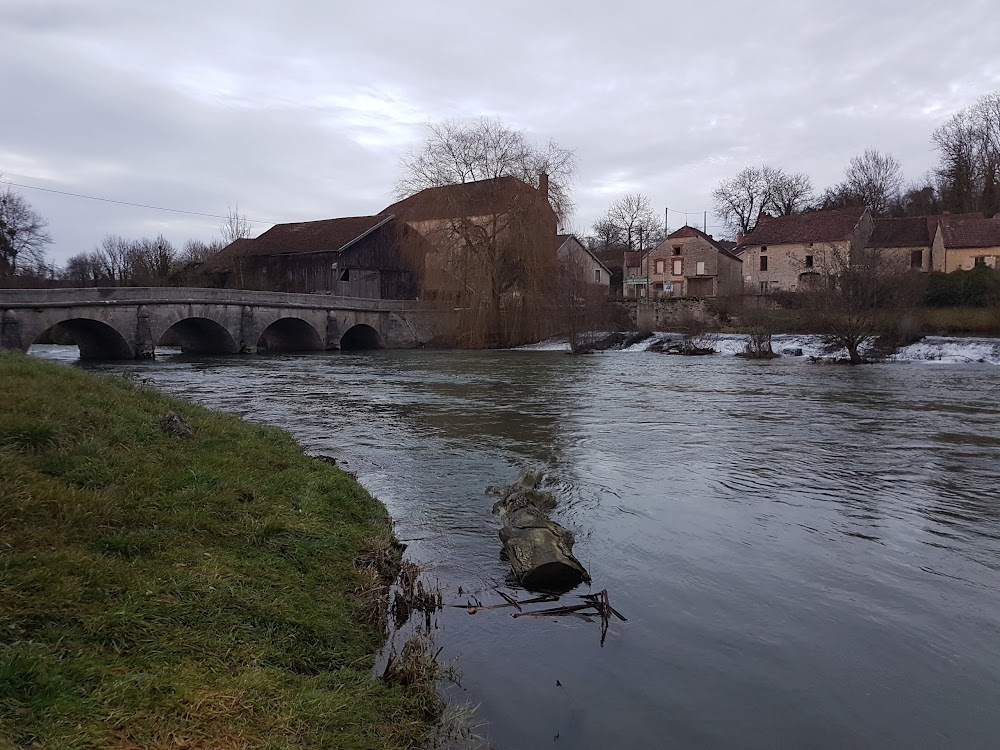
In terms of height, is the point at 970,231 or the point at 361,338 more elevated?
the point at 970,231

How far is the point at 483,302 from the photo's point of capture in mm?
40719

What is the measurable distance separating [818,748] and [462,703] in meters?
1.95

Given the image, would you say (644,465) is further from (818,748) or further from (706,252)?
(706,252)

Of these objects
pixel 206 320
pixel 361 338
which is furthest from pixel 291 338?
pixel 206 320

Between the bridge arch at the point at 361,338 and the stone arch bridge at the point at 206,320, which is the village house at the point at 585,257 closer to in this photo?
the stone arch bridge at the point at 206,320

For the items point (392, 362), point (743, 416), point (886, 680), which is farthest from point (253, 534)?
point (392, 362)

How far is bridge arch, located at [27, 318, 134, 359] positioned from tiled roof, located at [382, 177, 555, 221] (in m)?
17.0

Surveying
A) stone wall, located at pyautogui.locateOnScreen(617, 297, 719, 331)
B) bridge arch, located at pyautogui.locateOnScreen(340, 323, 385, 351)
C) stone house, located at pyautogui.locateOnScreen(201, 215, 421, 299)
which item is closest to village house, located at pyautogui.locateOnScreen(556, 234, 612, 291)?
stone wall, located at pyautogui.locateOnScreen(617, 297, 719, 331)

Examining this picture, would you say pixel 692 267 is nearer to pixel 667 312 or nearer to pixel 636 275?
pixel 636 275

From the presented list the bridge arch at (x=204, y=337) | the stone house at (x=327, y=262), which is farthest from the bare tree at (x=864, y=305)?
the bridge arch at (x=204, y=337)

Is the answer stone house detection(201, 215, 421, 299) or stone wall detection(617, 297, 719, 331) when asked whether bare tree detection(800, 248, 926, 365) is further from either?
stone house detection(201, 215, 421, 299)

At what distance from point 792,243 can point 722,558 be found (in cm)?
5368

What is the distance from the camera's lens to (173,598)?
3941mm

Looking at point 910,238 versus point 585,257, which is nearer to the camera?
point 910,238
